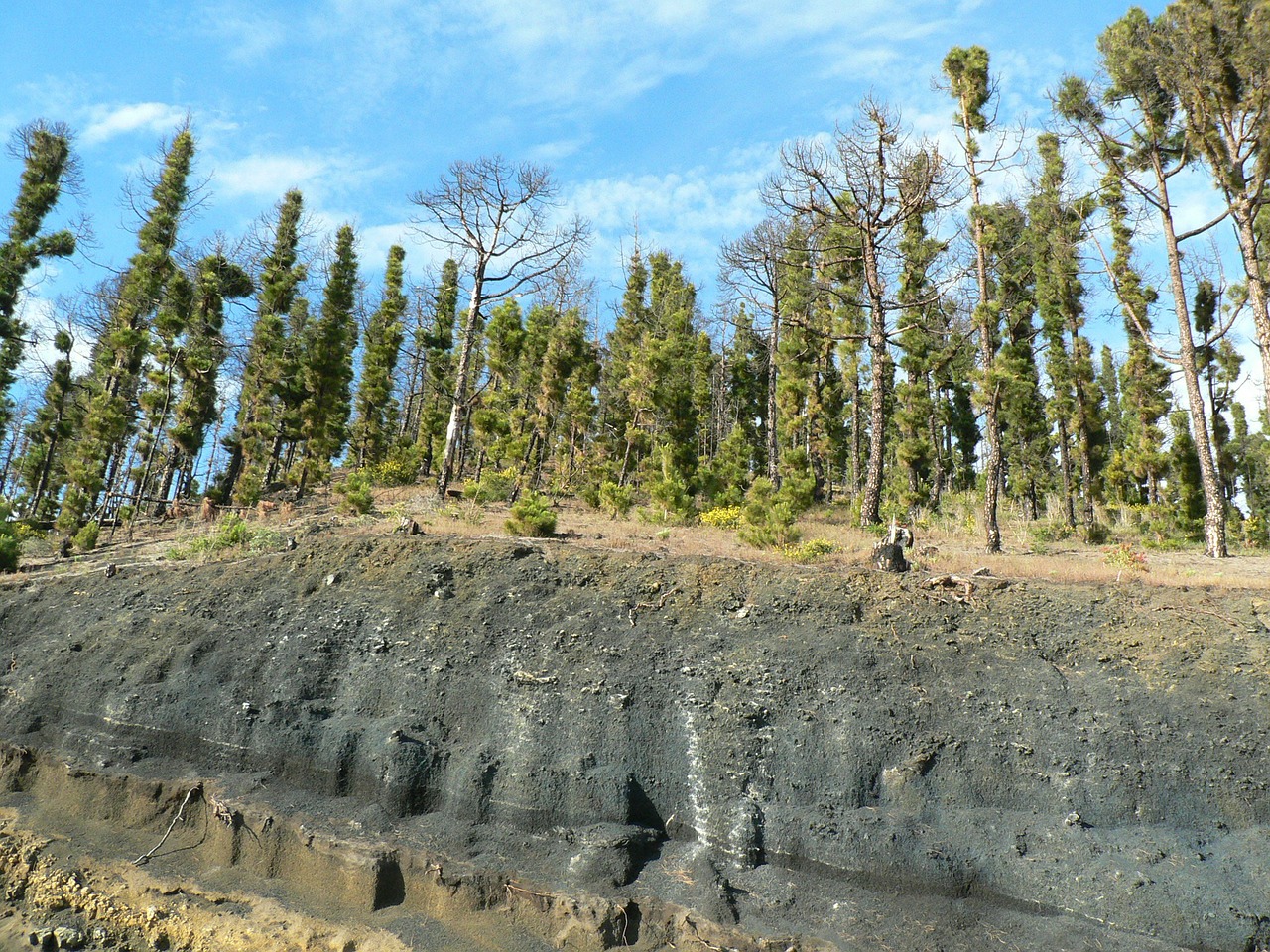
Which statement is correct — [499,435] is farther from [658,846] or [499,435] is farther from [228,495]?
[658,846]

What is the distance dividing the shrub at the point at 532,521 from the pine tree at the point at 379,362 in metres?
19.7

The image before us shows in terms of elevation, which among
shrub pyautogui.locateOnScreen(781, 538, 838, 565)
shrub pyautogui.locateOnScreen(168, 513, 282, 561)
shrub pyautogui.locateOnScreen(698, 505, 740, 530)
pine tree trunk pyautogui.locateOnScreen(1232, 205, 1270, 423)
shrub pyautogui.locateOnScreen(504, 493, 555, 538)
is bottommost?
shrub pyautogui.locateOnScreen(168, 513, 282, 561)

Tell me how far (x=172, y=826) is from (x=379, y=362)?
83.8 ft

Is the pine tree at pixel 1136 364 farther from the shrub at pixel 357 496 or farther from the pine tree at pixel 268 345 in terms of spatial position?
the pine tree at pixel 268 345

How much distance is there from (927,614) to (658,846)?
3.78m

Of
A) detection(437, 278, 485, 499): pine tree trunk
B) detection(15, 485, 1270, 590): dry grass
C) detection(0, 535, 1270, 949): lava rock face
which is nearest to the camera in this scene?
detection(0, 535, 1270, 949): lava rock face

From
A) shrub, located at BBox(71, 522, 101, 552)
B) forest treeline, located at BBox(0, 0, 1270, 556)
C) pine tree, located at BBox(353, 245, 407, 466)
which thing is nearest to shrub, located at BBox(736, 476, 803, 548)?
forest treeline, located at BBox(0, 0, 1270, 556)

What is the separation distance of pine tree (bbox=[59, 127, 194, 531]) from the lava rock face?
11.3 metres

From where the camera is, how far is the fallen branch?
7.29 metres

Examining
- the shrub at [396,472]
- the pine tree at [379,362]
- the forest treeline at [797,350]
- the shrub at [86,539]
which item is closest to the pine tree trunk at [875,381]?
the forest treeline at [797,350]

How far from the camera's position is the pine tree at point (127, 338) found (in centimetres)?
1922

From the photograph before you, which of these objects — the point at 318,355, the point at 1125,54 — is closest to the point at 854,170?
the point at 1125,54

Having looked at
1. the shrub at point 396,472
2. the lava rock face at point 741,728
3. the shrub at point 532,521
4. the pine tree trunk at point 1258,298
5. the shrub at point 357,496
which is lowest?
the lava rock face at point 741,728

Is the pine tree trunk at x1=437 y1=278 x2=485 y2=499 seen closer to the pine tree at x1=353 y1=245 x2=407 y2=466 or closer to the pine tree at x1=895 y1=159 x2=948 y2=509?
the pine tree at x1=353 y1=245 x2=407 y2=466
